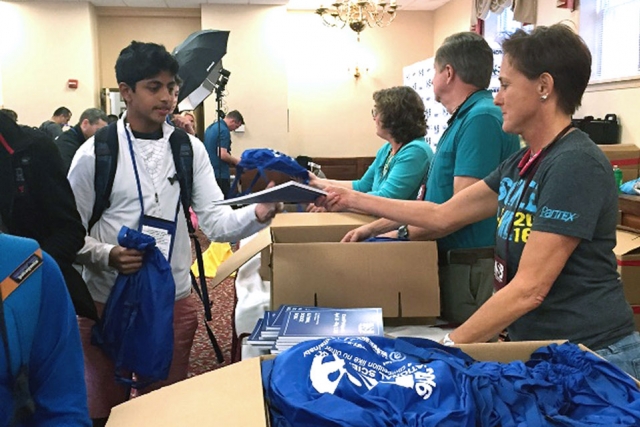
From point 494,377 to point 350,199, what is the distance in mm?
934

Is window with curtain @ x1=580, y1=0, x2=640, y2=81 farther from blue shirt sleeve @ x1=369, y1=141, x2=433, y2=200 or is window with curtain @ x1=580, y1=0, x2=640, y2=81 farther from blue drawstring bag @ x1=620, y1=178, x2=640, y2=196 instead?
blue shirt sleeve @ x1=369, y1=141, x2=433, y2=200

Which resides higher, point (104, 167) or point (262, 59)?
point (262, 59)

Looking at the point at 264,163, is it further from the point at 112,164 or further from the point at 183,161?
the point at 112,164

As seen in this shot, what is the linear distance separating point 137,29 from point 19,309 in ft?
32.0

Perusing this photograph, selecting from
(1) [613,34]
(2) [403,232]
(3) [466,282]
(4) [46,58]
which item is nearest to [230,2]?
(4) [46,58]

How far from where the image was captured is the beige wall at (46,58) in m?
9.15

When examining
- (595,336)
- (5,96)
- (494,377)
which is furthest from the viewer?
(5,96)

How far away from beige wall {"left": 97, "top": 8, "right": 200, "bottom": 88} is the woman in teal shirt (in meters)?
7.60

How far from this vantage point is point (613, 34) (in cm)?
543

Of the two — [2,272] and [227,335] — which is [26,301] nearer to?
[2,272]

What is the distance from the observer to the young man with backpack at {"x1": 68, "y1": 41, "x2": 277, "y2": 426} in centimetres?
191

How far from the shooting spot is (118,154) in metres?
1.92

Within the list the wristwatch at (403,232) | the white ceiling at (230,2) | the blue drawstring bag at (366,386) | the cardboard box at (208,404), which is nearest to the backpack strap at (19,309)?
the cardboard box at (208,404)

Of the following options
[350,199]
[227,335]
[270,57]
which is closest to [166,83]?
[350,199]
